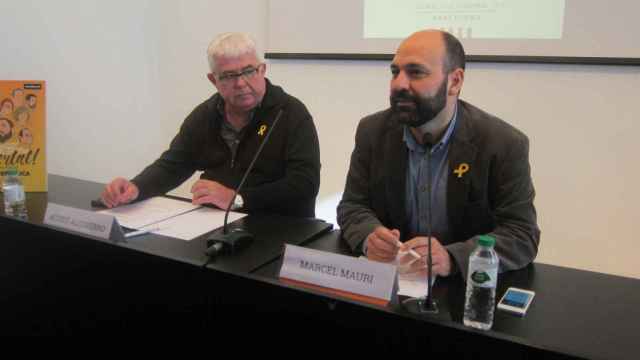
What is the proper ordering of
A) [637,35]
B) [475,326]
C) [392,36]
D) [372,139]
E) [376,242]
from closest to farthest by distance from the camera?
1. [475,326]
2. [376,242]
3. [372,139]
4. [637,35]
5. [392,36]

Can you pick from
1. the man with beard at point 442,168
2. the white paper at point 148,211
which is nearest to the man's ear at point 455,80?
the man with beard at point 442,168

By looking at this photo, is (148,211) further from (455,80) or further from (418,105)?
(455,80)

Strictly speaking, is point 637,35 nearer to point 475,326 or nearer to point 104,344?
point 475,326

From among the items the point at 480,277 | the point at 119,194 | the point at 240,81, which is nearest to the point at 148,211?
the point at 119,194

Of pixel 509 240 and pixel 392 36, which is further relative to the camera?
pixel 392 36

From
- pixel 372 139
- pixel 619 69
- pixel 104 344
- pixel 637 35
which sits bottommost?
pixel 104 344

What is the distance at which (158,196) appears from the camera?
1.92m

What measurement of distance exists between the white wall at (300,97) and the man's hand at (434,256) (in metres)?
1.65

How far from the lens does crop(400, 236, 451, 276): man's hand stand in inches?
47.3

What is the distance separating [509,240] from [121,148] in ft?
9.81

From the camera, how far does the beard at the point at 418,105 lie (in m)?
1.43

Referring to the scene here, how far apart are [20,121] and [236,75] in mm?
763

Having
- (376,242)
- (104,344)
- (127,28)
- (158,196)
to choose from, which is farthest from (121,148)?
(376,242)

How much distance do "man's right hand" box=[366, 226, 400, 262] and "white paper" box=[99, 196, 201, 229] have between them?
68cm
